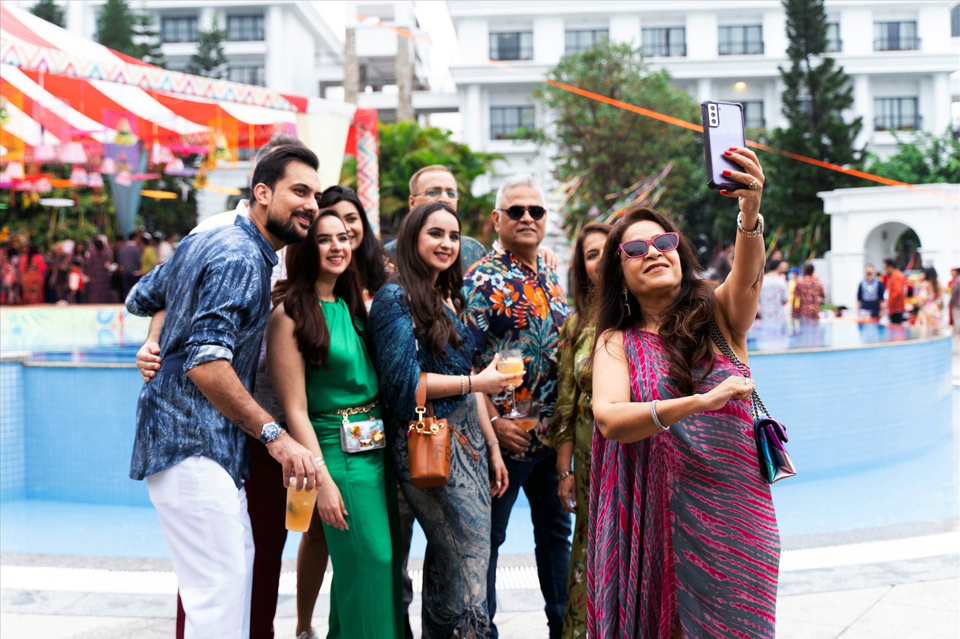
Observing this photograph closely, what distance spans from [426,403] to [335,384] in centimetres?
31

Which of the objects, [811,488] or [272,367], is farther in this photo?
[811,488]

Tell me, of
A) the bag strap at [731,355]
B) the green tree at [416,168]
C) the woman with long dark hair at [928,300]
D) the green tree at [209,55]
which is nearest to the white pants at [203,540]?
the bag strap at [731,355]

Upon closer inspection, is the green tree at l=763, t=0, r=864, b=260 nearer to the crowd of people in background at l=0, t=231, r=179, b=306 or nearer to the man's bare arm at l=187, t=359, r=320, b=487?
the crowd of people in background at l=0, t=231, r=179, b=306

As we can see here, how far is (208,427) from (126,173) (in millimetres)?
12493

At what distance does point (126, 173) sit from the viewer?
13.3m

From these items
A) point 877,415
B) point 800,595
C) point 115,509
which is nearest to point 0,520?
point 115,509

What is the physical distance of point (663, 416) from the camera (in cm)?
188

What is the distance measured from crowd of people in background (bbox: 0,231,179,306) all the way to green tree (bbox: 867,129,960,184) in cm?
2564

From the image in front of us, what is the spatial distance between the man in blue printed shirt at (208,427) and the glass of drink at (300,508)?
0.36ft

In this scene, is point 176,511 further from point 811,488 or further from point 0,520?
point 811,488

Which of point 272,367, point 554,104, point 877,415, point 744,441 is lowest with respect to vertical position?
point 877,415

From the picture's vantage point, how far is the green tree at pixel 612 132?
24797mm

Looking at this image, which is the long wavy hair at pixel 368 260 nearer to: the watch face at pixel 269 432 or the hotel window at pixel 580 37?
the watch face at pixel 269 432

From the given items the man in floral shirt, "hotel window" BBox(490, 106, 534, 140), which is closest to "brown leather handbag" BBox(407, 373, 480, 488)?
the man in floral shirt
